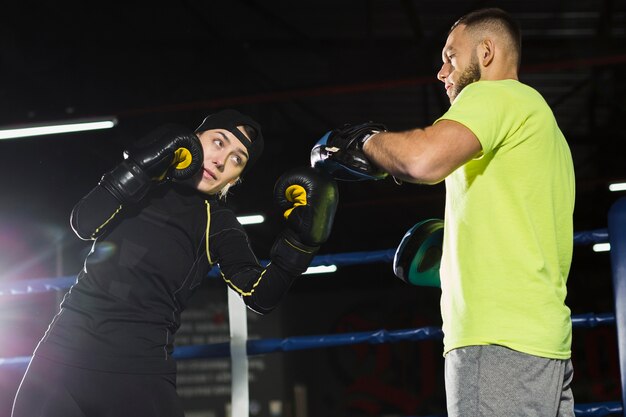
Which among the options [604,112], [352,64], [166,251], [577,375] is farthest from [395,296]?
[166,251]

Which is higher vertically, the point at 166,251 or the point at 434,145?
the point at 434,145

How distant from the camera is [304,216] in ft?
6.46

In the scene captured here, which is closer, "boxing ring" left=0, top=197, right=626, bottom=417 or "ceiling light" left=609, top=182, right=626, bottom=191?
"boxing ring" left=0, top=197, right=626, bottom=417

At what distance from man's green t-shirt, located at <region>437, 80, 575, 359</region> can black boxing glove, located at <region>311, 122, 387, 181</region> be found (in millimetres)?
214

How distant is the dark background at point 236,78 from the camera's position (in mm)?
6211

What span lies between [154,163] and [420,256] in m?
0.71

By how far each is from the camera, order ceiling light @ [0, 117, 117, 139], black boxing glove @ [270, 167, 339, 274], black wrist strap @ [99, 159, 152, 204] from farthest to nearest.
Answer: ceiling light @ [0, 117, 117, 139] < black boxing glove @ [270, 167, 339, 274] < black wrist strap @ [99, 159, 152, 204]

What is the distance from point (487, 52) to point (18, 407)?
4.37ft

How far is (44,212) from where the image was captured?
7.19 meters

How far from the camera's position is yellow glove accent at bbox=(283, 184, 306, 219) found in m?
2.00

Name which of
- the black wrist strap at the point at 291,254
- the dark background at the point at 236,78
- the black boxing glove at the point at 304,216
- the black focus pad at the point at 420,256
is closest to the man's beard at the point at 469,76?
the black focus pad at the point at 420,256

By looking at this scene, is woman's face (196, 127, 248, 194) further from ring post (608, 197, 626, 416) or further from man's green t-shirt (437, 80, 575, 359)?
ring post (608, 197, 626, 416)

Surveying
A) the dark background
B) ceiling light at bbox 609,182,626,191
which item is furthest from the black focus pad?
ceiling light at bbox 609,182,626,191

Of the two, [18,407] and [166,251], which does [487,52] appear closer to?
[166,251]
